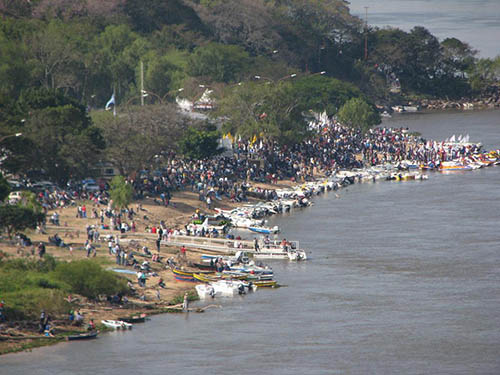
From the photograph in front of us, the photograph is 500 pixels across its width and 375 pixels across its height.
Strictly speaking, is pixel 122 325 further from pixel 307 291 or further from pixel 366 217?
pixel 366 217

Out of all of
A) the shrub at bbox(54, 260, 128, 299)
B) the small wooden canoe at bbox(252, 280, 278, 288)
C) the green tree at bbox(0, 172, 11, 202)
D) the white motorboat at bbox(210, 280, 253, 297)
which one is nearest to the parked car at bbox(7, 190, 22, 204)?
the green tree at bbox(0, 172, 11, 202)

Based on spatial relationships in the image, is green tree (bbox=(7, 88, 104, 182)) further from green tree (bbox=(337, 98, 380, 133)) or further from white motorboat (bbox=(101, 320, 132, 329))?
green tree (bbox=(337, 98, 380, 133))

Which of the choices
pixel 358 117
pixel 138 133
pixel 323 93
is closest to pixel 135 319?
pixel 138 133

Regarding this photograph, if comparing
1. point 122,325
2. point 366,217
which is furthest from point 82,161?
point 122,325

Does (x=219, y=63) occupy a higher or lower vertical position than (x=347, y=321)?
higher

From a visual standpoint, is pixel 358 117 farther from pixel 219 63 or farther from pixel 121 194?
pixel 121 194

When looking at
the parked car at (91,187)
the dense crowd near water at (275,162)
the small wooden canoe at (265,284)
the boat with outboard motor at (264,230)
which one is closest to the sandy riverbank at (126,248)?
the dense crowd near water at (275,162)

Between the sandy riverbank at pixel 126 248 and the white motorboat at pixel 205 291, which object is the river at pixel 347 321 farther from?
the sandy riverbank at pixel 126 248
